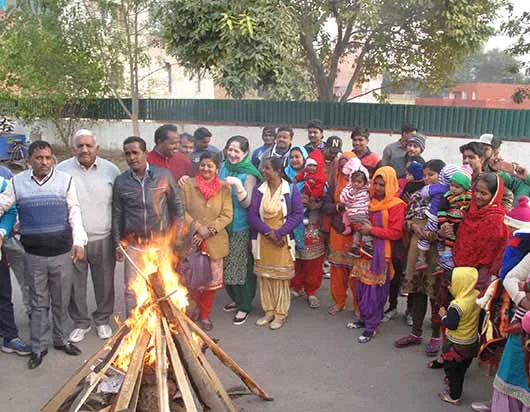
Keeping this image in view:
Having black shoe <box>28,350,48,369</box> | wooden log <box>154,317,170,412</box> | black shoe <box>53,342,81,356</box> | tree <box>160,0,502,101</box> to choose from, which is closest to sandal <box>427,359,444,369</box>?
wooden log <box>154,317,170,412</box>

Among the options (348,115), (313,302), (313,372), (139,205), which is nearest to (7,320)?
(139,205)

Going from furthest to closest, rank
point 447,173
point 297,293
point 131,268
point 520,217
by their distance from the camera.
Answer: point 297,293 → point 131,268 → point 447,173 → point 520,217

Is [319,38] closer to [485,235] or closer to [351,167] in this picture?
[351,167]

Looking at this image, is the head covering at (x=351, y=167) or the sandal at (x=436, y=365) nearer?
the sandal at (x=436, y=365)

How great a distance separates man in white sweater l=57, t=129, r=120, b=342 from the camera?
5.03m

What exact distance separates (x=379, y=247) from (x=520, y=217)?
1.53m

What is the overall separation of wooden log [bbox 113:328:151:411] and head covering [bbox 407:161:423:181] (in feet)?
10.7

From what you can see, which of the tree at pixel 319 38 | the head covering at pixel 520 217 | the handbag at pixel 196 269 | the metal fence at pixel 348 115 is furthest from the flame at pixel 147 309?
the metal fence at pixel 348 115

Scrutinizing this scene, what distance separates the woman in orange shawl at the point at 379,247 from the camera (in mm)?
5137

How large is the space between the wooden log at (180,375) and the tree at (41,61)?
13.5 metres

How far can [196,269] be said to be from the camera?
551cm

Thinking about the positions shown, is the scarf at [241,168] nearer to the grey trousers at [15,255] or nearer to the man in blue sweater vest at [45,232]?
the man in blue sweater vest at [45,232]

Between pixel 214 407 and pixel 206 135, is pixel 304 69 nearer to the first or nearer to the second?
pixel 206 135

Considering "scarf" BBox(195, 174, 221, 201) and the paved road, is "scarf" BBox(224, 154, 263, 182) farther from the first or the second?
the paved road
